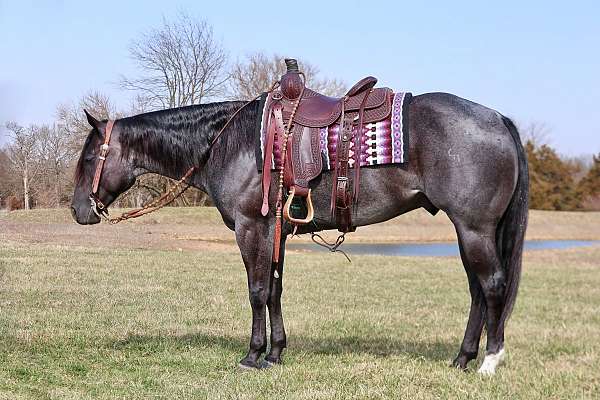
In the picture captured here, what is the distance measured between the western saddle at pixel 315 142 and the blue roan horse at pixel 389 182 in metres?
0.11

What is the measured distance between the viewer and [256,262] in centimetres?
Result: 503

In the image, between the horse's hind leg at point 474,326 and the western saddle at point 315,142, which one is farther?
the horse's hind leg at point 474,326

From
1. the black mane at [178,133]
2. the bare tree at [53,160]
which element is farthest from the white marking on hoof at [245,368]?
the bare tree at [53,160]

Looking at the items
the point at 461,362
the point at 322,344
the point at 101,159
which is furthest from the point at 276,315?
the point at 101,159

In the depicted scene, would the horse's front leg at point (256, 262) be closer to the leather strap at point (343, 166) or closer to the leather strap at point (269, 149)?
the leather strap at point (269, 149)

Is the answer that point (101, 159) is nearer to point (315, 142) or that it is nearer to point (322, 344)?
point (315, 142)

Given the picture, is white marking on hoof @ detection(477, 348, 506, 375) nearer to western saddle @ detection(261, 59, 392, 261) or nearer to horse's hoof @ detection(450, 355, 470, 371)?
horse's hoof @ detection(450, 355, 470, 371)

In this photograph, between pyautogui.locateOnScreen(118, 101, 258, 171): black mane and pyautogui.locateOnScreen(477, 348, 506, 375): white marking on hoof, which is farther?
pyautogui.locateOnScreen(118, 101, 258, 171): black mane

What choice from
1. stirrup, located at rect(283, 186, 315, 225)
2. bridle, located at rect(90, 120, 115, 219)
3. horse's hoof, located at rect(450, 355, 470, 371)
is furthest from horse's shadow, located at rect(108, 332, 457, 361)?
stirrup, located at rect(283, 186, 315, 225)

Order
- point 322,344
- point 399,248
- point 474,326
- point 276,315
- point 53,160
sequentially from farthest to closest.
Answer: point 399,248
point 53,160
point 322,344
point 276,315
point 474,326

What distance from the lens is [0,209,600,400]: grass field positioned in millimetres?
4469

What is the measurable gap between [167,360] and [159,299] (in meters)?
3.97

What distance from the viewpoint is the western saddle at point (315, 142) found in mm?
4805

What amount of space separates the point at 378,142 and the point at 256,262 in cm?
143
